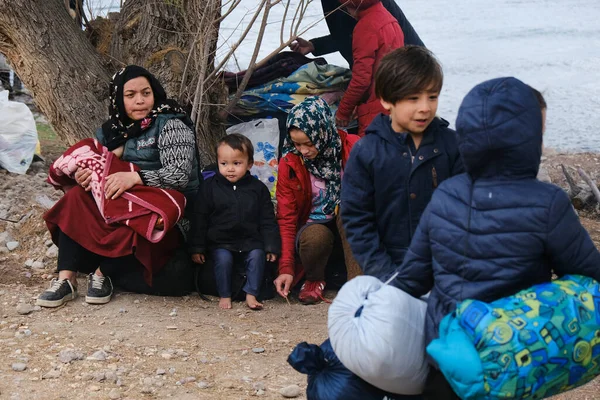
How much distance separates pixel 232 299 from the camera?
5.05 m

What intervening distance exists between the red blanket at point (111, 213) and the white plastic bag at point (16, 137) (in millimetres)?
2673

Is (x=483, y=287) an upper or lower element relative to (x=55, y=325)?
upper

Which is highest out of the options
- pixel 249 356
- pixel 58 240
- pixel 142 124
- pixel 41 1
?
pixel 41 1

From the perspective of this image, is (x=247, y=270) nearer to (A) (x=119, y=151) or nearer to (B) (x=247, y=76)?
(A) (x=119, y=151)

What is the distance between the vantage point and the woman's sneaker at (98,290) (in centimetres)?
488

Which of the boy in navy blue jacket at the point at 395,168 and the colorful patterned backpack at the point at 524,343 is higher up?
the boy in navy blue jacket at the point at 395,168

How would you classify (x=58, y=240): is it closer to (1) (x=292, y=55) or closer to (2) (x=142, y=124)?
(2) (x=142, y=124)

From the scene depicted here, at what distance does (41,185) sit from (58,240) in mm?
2244

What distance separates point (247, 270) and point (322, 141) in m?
0.90

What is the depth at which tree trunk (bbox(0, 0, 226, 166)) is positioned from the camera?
5688 millimetres

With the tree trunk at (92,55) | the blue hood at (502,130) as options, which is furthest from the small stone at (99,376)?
the tree trunk at (92,55)

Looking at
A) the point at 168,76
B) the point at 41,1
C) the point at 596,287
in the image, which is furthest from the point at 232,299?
the point at 596,287

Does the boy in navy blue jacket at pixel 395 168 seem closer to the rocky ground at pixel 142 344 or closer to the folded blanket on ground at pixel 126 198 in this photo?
the rocky ground at pixel 142 344

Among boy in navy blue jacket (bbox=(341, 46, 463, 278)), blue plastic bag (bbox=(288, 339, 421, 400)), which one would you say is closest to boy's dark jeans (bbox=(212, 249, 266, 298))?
boy in navy blue jacket (bbox=(341, 46, 463, 278))
